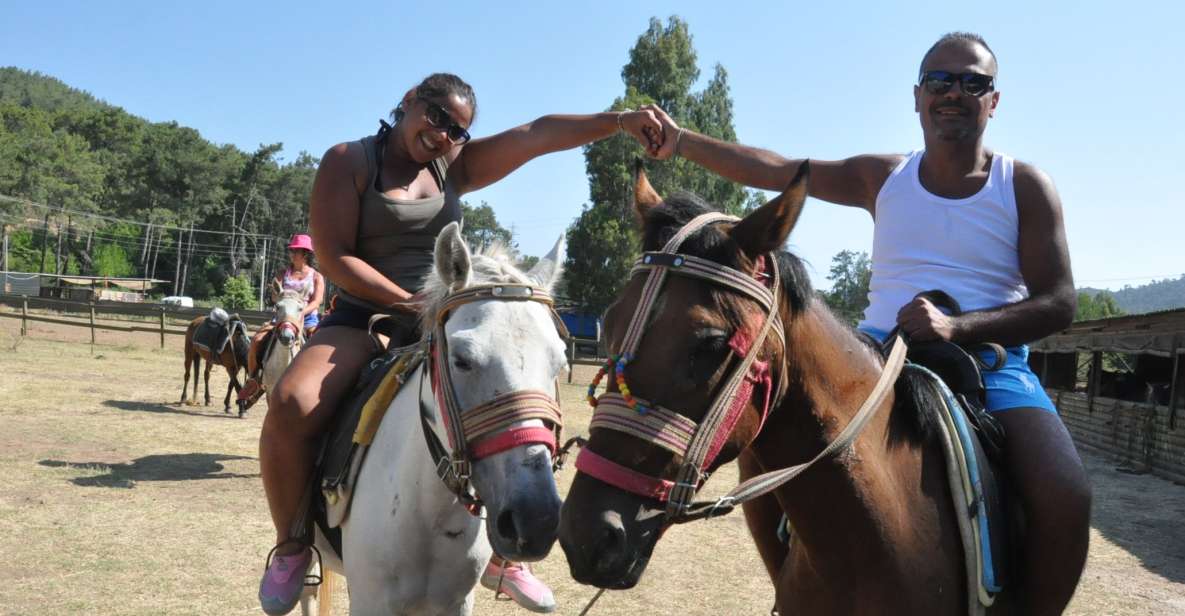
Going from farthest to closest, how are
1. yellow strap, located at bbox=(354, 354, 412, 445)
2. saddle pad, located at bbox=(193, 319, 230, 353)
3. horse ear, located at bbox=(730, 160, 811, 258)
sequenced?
saddle pad, located at bbox=(193, 319, 230, 353)
yellow strap, located at bbox=(354, 354, 412, 445)
horse ear, located at bbox=(730, 160, 811, 258)

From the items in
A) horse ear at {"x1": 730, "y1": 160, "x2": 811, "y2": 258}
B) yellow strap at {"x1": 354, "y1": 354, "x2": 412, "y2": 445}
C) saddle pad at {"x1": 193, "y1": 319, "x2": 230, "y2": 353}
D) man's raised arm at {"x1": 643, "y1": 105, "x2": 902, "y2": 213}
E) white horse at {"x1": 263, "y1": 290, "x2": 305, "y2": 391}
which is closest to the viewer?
horse ear at {"x1": 730, "y1": 160, "x2": 811, "y2": 258}

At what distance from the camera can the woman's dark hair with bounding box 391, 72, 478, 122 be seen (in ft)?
11.9

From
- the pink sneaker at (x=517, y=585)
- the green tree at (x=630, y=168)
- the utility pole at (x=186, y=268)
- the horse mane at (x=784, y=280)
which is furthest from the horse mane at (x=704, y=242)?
the utility pole at (x=186, y=268)

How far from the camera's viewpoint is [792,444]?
1.99 metres

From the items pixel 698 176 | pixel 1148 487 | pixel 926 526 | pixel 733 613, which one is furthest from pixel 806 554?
pixel 698 176

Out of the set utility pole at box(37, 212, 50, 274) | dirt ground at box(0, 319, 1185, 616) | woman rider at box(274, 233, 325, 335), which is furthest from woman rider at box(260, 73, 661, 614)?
utility pole at box(37, 212, 50, 274)

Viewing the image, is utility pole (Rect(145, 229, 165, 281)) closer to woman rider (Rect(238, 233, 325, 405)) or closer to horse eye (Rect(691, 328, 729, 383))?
woman rider (Rect(238, 233, 325, 405))

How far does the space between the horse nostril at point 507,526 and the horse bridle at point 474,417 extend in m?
0.21

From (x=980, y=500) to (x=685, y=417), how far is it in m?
1.00

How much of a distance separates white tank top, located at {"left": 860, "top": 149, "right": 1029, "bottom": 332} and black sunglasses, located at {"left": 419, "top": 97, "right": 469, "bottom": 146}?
1940 mm

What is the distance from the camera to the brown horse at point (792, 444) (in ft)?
5.47

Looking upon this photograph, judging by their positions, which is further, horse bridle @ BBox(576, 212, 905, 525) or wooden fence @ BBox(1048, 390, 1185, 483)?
wooden fence @ BBox(1048, 390, 1185, 483)

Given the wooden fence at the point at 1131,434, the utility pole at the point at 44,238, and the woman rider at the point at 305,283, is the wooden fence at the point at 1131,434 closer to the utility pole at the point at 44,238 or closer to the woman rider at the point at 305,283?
the woman rider at the point at 305,283

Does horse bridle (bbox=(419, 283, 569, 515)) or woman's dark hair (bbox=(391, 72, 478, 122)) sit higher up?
woman's dark hair (bbox=(391, 72, 478, 122))
